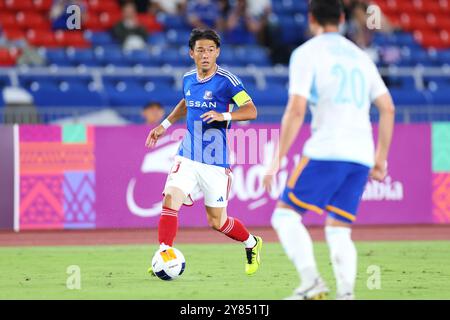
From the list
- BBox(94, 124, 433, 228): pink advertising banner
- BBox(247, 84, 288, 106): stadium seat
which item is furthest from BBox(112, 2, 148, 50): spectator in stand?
BBox(94, 124, 433, 228): pink advertising banner

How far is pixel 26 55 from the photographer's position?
19.7 m

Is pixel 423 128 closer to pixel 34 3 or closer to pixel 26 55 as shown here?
pixel 26 55

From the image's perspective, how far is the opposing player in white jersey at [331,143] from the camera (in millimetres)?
7652

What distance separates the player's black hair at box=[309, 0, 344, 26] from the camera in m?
7.74

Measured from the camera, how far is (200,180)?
1062 cm

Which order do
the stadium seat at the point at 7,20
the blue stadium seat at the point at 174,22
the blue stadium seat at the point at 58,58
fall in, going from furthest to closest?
the blue stadium seat at the point at 174,22
the stadium seat at the point at 7,20
the blue stadium seat at the point at 58,58

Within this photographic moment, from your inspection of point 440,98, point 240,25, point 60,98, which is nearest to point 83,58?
point 60,98

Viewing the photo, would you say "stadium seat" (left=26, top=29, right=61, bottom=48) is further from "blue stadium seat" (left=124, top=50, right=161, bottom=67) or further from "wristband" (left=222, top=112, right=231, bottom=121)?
"wristband" (left=222, top=112, right=231, bottom=121)

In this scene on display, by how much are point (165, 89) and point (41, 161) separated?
3.79 metres

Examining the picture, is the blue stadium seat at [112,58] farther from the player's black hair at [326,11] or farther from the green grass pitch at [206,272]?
the player's black hair at [326,11]

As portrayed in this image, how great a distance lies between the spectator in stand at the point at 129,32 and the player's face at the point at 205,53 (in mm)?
11190

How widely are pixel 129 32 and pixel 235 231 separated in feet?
37.6

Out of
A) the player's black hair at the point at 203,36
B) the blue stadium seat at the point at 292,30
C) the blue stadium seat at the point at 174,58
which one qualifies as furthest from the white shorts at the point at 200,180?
the blue stadium seat at the point at 292,30

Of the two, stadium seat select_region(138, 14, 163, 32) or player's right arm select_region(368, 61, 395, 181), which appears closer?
player's right arm select_region(368, 61, 395, 181)
